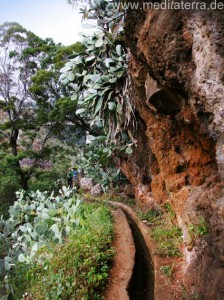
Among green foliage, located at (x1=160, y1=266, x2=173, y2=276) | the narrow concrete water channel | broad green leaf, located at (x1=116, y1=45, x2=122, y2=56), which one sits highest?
broad green leaf, located at (x1=116, y1=45, x2=122, y2=56)

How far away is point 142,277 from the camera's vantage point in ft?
16.7

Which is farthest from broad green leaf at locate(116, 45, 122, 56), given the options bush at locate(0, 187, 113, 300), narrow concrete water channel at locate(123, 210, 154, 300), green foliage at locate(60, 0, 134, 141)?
narrow concrete water channel at locate(123, 210, 154, 300)

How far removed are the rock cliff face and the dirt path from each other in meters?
0.94

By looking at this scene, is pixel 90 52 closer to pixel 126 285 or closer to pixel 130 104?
pixel 130 104

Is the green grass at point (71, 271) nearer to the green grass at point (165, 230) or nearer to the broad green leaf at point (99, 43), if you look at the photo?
the green grass at point (165, 230)

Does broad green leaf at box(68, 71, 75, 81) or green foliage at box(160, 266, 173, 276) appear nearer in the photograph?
green foliage at box(160, 266, 173, 276)

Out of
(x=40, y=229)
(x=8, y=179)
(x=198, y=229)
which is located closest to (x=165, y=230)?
(x=198, y=229)

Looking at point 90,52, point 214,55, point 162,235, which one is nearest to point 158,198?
point 162,235

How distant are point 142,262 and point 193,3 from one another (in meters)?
4.50

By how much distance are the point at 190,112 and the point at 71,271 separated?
295cm

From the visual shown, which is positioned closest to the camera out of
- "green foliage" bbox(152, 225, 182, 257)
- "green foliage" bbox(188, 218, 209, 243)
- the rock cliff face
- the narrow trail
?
the rock cliff face

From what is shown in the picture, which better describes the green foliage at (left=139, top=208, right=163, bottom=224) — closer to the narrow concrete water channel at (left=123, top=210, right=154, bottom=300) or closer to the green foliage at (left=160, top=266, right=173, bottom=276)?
the narrow concrete water channel at (left=123, top=210, right=154, bottom=300)

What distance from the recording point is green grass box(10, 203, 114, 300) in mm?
3896

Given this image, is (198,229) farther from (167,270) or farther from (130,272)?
(130,272)
